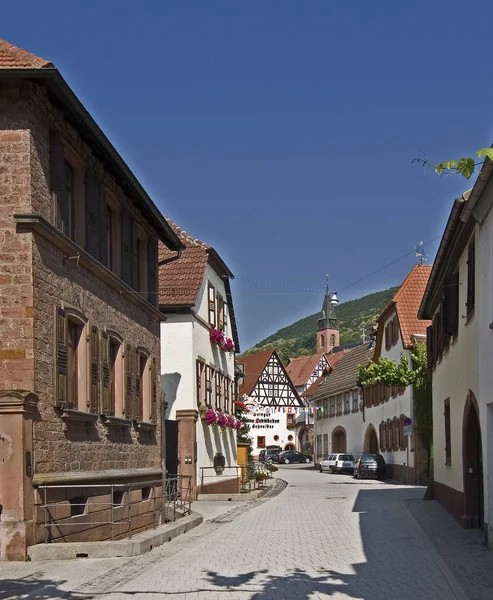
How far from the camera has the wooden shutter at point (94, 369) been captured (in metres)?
17.0

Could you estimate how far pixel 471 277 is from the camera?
17328mm

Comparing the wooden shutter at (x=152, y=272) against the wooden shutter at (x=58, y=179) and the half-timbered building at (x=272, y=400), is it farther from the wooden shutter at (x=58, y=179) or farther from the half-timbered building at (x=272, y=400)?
the half-timbered building at (x=272, y=400)

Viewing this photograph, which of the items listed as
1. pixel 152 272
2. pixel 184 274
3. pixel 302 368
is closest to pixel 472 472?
pixel 152 272

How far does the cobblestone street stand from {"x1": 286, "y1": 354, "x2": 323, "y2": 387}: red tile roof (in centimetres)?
9596

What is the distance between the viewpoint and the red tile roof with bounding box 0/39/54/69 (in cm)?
1380

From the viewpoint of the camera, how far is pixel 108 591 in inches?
437

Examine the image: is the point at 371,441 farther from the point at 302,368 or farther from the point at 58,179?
the point at 302,368

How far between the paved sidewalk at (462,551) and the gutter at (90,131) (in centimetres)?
886

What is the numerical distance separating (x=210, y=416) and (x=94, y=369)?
14930 millimetres

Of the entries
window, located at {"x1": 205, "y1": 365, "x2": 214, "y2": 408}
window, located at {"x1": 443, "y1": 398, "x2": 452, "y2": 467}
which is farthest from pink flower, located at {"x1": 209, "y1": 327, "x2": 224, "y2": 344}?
window, located at {"x1": 443, "y1": 398, "x2": 452, "y2": 467}

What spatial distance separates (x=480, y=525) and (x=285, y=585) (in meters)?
7.97

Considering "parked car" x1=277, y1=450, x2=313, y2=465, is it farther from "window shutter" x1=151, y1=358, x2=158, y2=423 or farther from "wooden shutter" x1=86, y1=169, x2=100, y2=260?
"wooden shutter" x1=86, y1=169, x2=100, y2=260

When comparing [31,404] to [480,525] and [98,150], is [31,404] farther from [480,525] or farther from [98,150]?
[480,525]

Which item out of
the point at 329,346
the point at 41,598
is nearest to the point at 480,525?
the point at 41,598
